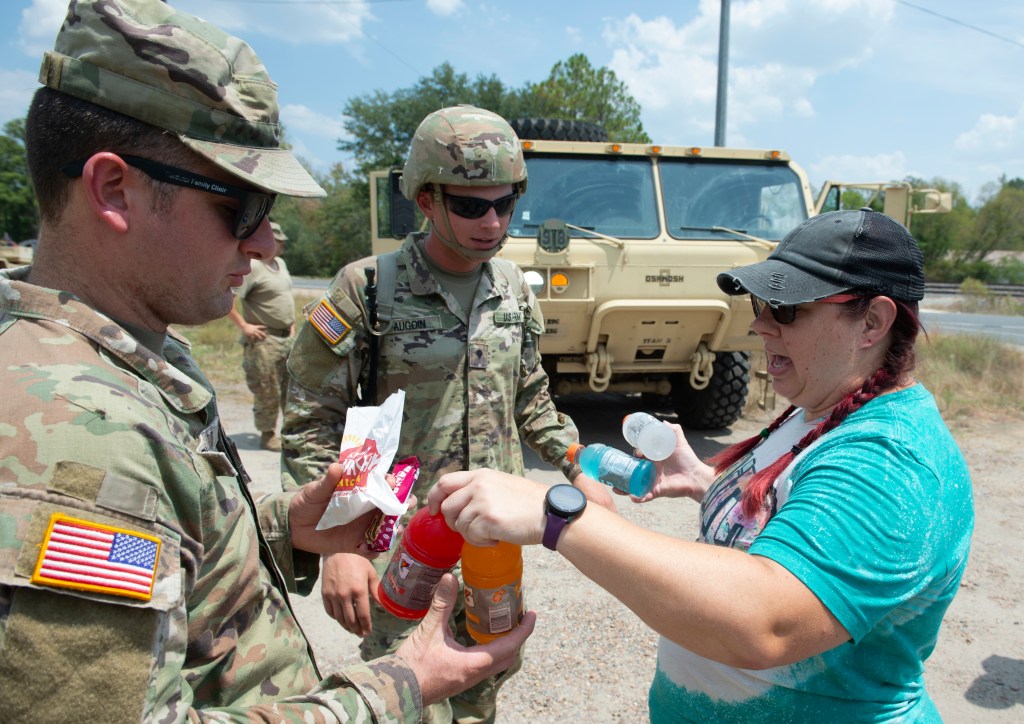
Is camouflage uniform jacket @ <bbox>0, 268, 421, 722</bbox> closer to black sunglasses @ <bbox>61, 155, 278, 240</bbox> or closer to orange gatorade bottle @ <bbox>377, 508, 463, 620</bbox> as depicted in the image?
black sunglasses @ <bbox>61, 155, 278, 240</bbox>

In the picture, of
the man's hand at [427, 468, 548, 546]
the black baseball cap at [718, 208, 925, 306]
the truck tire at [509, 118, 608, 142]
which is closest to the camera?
the man's hand at [427, 468, 548, 546]

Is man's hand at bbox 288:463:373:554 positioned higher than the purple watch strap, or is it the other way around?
the purple watch strap

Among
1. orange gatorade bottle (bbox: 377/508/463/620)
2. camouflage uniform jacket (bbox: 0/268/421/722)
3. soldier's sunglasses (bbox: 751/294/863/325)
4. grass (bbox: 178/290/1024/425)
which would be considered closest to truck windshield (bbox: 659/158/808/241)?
grass (bbox: 178/290/1024/425)

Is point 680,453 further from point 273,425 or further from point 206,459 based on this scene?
point 273,425

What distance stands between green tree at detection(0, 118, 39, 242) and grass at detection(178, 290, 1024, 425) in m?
37.1

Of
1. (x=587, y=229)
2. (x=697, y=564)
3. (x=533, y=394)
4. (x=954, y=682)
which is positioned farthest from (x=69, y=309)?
(x=587, y=229)

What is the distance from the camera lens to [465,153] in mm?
2326

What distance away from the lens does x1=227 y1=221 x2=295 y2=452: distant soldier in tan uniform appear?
627 centimetres

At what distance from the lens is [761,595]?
1.13 meters

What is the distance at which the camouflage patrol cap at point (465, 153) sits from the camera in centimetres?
232

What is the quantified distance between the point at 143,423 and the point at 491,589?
865mm

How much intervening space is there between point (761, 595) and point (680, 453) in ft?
3.32

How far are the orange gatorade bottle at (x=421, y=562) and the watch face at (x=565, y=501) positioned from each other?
44 cm

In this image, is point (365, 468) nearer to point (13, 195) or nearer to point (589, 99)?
point (589, 99)
